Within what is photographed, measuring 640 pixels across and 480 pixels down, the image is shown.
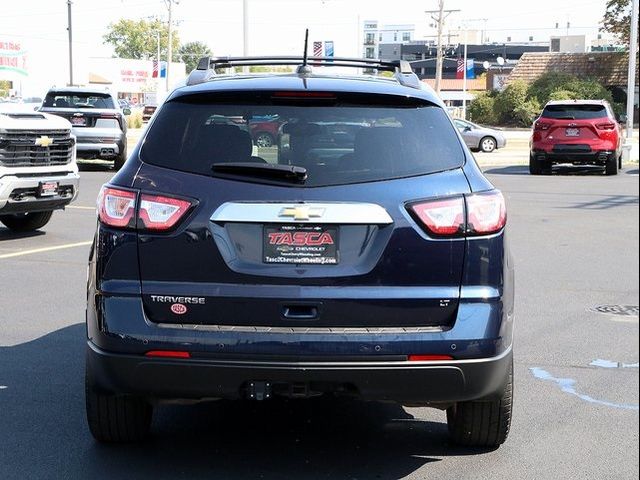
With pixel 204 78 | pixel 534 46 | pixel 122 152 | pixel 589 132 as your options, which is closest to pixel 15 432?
pixel 204 78

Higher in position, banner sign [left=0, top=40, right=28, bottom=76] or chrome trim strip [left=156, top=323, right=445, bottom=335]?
banner sign [left=0, top=40, right=28, bottom=76]

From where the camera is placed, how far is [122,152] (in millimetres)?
23422

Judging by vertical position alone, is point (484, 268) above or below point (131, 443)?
above

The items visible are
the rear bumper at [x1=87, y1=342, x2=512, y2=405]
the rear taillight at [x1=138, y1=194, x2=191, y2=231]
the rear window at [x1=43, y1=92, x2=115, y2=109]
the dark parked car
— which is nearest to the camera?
the rear bumper at [x1=87, y1=342, x2=512, y2=405]

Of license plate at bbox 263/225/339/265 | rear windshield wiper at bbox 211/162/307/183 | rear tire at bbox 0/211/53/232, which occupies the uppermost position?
rear windshield wiper at bbox 211/162/307/183

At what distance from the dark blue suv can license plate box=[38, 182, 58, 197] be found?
25.4 ft

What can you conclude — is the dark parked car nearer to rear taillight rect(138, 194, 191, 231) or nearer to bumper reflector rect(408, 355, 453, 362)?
rear taillight rect(138, 194, 191, 231)

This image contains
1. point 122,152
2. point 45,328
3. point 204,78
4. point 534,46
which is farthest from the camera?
point 534,46

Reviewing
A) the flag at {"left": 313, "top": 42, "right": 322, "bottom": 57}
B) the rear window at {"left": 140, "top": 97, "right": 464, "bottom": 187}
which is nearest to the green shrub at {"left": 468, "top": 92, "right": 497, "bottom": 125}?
the flag at {"left": 313, "top": 42, "right": 322, "bottom": 57}

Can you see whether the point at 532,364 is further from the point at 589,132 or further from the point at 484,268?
the point at 589,132

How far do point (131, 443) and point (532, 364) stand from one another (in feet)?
9.27

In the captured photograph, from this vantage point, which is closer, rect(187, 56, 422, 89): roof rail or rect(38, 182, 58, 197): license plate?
rect(187, 56, 422, 89): roof rail

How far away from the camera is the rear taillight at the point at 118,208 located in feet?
14.0

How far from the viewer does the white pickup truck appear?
11461mm
